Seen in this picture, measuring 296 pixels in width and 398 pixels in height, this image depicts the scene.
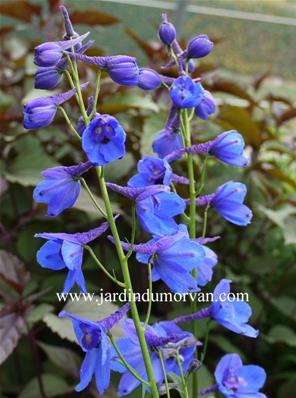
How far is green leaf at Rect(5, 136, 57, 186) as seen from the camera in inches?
54.0

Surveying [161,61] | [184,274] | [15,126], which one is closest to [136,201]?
[184,274]

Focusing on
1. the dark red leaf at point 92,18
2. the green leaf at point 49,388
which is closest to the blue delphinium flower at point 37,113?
the green leaf at point 49,388

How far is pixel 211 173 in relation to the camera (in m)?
1.73

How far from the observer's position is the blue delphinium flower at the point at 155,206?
2.12ft

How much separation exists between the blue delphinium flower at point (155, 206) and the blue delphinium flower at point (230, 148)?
166 mm

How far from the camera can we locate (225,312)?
2.54 ft

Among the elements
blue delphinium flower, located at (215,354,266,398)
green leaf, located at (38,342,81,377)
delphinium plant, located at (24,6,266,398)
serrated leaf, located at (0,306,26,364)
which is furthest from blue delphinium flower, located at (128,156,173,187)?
green leaf, located at (38,342,81,377)

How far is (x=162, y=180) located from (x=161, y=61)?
4.52ft

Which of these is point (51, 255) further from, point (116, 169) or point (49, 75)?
point (116, 169)

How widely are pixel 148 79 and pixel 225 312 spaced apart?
0.29m

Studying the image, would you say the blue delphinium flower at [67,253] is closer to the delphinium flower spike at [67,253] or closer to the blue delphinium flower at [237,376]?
the delphinium flower spike at [67,253]

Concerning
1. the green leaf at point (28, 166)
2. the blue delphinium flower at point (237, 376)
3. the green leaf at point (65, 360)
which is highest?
the blue delphinium flower at point (237, 376)

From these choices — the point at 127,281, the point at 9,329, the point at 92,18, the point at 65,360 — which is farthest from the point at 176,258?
the point at 92,18

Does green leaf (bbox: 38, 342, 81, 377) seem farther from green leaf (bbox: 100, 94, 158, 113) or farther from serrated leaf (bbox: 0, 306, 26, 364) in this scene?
green leaf (bbox: 100, 94, 158, 113)
